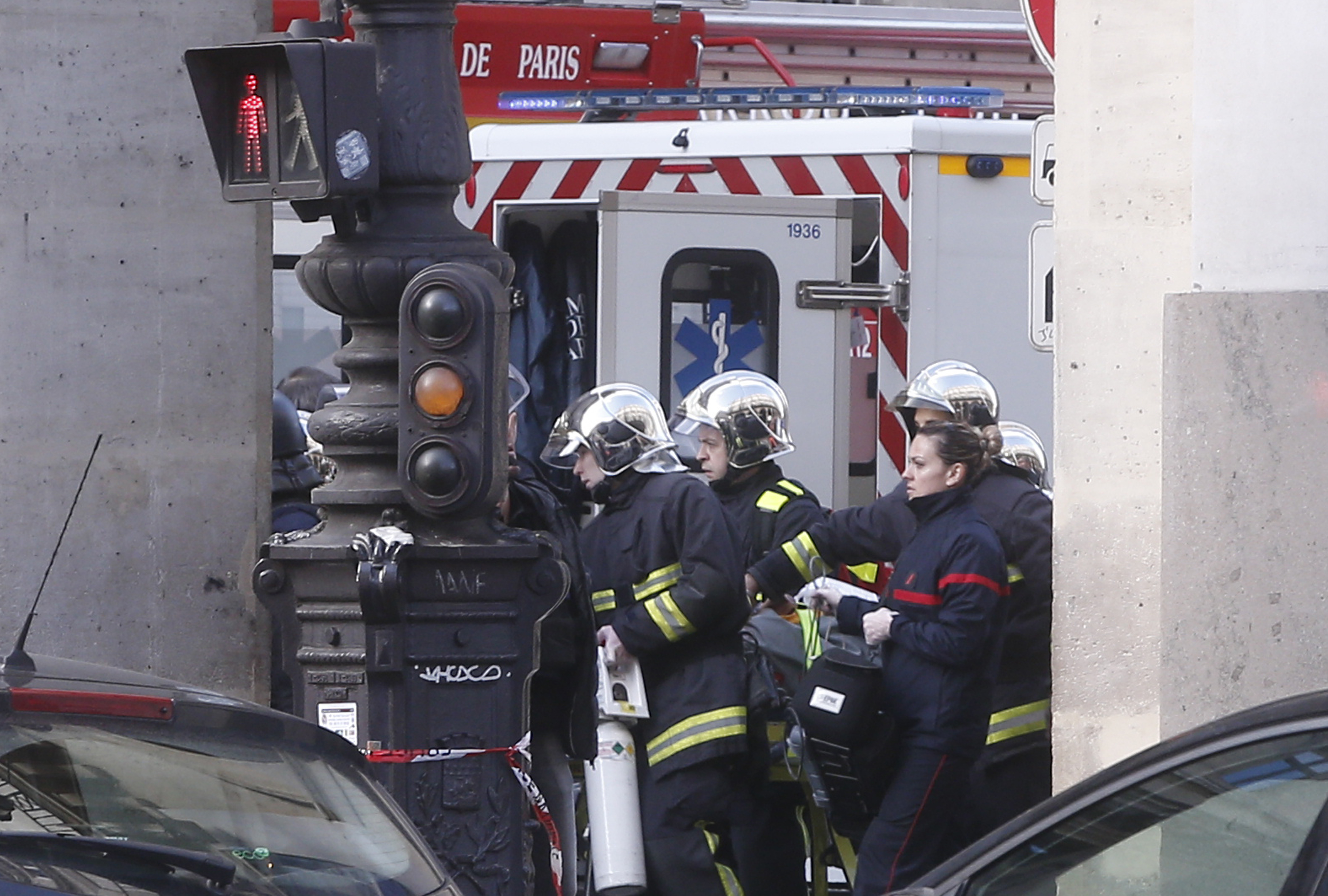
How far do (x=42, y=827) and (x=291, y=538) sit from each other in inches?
77.9

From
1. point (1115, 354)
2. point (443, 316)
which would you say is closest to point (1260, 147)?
point (1115, 354)

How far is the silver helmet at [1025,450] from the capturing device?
298 inches

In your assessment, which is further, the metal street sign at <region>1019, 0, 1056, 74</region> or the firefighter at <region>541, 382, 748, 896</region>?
the metal street sign at <region>1019, 0, 1056, 74</region>

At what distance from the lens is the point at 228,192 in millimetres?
4727

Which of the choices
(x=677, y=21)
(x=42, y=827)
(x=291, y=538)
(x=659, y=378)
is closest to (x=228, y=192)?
(x=291, y=538)

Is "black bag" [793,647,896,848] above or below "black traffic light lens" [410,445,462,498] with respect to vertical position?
below

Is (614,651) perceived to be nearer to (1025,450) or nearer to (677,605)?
(677,605)

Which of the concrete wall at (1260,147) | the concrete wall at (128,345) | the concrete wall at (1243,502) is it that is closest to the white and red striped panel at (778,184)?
the concrete wall at (128,345)

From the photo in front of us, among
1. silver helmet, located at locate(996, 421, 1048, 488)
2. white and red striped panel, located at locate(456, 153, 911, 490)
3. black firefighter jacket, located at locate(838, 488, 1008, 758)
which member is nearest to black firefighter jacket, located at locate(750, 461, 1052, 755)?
black firefighter jacket, located at locate(838, 488, 1008, 758)

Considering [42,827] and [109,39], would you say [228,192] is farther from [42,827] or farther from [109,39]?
[42,827]

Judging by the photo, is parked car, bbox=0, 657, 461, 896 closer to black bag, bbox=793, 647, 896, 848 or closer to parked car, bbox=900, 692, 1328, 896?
parked car, bbox=900, 692, 1328, 896

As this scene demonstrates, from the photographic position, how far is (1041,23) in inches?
271

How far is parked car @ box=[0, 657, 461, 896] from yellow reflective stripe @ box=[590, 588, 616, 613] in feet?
9.28

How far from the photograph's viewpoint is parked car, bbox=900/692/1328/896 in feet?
9.44
